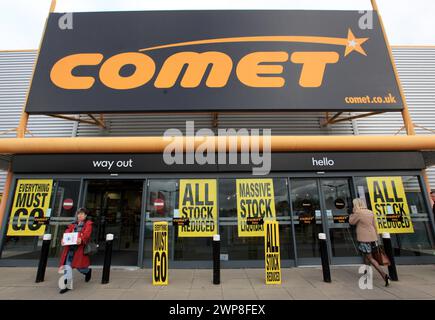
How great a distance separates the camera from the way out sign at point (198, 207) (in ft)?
22.9

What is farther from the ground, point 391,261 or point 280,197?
point 280,197

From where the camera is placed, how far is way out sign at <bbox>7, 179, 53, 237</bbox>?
7.06 m

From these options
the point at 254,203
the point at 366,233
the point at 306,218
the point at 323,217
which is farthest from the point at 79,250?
the point at 323,217

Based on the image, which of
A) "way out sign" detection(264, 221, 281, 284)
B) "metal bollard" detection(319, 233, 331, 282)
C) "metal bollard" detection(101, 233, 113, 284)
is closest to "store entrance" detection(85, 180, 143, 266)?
"metal bollard" detection(101, 233, 113, 284)

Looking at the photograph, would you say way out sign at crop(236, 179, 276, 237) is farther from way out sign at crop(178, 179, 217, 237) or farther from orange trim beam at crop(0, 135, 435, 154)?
orange trim beam at crop(0, 135, 435, 154)

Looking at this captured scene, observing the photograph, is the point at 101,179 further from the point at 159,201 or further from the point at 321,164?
the point at 321,164

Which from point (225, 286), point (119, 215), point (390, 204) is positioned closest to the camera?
point (225, 286)

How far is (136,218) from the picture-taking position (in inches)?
336

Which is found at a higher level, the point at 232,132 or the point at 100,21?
the point at 100,21

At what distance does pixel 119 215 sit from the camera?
28.8 feet

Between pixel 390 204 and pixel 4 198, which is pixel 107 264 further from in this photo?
pixel 390 204

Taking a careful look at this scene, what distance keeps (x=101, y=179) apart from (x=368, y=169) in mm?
8579

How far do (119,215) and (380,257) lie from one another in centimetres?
832
